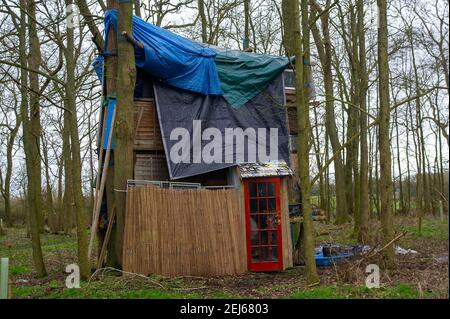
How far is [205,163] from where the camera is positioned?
13055mm

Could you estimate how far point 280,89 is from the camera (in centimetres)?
1427

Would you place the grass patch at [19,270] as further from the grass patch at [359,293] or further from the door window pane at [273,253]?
the grass patch at [359,293]

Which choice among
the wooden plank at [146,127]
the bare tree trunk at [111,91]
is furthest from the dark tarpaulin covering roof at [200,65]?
the wooden plank at [146,127]

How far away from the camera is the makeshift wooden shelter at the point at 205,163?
38.0ft

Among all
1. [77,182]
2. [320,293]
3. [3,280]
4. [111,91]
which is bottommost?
[320,293]

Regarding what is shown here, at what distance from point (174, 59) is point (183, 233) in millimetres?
4153

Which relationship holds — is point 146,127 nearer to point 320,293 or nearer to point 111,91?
point 111,91

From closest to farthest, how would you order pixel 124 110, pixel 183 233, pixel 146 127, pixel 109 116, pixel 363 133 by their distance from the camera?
pixel 183 233 < pixel 124 110 < pixel 109 116 < pixel 146 127 < pixel 363 133

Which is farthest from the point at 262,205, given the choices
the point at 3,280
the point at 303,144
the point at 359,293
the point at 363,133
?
the point at 3,280

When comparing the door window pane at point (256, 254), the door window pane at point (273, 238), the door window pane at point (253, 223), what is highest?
the door window pane at point (253, 223)

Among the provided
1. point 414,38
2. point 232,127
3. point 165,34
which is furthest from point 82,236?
point 414,38

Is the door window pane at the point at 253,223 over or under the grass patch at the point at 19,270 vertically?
over

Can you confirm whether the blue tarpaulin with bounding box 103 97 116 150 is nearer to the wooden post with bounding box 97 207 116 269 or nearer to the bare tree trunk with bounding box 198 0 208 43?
the wooden post with bounding box 97 207 116 269

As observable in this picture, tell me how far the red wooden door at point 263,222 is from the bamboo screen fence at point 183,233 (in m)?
0.25
